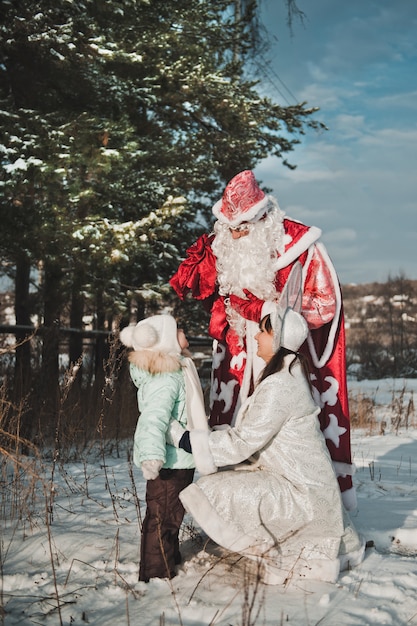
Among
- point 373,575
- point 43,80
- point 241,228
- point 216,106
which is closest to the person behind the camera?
point 373,575

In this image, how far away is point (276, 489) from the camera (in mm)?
2836

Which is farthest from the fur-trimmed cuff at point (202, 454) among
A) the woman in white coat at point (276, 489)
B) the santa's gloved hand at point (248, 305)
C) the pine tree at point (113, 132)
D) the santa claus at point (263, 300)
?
the pine tree at point (113, 132)

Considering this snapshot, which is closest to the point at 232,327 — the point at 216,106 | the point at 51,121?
the point at 51,121

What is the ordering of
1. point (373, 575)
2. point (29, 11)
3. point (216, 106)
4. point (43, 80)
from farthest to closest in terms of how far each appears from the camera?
point (216, 106) < point (43, 80) < point (29, 11) < point (373, 575)

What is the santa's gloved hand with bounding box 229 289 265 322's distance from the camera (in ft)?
11.7

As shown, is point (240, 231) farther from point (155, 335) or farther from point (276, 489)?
point (276, 489)

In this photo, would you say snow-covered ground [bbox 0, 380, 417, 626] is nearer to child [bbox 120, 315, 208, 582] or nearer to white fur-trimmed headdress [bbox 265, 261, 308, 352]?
child [bbox 120, 315, 208, 582]

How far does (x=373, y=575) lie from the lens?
289cm

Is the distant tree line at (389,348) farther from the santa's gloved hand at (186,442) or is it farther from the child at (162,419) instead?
the santa's gloved hand at (186,442)

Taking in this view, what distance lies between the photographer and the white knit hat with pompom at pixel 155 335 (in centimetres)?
296

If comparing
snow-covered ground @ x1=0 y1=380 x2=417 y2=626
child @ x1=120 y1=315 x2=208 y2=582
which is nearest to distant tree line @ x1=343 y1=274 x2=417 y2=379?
snow-covered ground @ x1=0 y1=380 x2=417 y2=626

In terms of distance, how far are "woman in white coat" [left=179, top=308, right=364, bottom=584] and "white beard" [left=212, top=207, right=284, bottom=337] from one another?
0.82 metres

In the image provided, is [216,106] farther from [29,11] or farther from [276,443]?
[276,443]

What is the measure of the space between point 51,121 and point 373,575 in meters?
6.29
